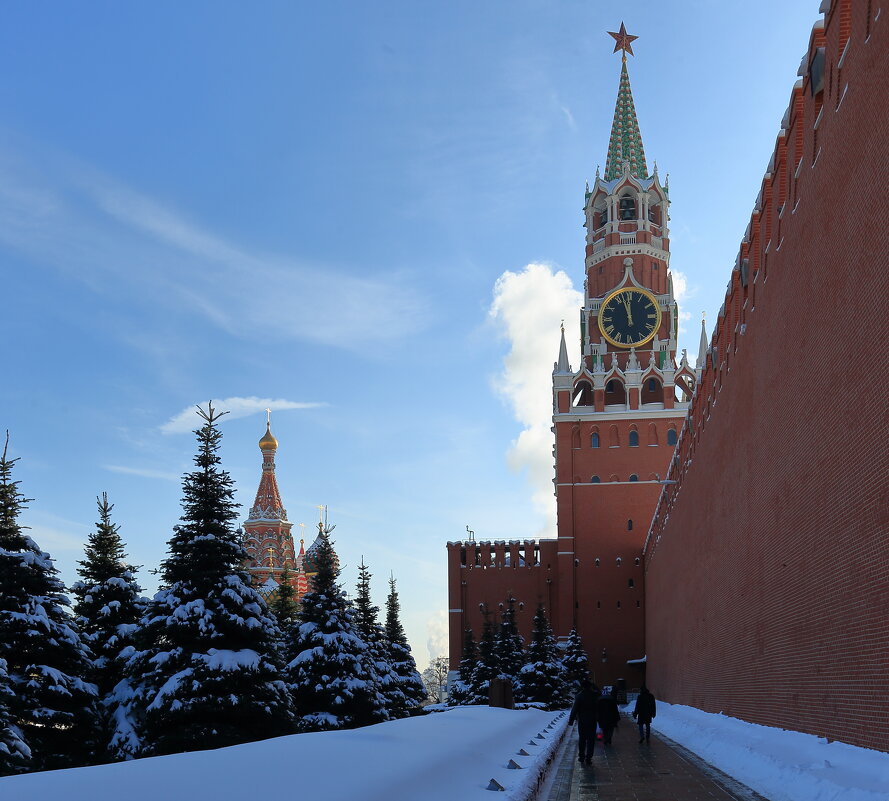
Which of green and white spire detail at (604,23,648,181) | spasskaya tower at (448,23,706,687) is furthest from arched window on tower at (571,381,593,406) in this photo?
green and white spire detail at (604,23,648,181)

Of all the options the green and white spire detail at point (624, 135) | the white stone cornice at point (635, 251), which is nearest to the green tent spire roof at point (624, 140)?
the green and white spire detail at point (624, 135)

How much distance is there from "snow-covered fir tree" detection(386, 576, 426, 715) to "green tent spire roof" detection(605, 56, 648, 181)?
3705cm

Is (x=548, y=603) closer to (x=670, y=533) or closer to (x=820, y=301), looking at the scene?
(x=670, y=533)

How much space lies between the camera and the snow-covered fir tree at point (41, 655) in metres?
16.7

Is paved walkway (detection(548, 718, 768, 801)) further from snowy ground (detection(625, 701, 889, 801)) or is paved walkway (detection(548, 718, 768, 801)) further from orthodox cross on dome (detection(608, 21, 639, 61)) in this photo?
orthodox cross on dome (detection(608, 21, 639, 61))

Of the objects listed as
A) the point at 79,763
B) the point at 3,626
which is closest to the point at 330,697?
the point at 79,763

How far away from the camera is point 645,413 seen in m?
61.0

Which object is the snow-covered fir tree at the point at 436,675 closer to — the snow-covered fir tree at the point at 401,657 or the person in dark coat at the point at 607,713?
the snow-covered fir tree at the point at 401,657

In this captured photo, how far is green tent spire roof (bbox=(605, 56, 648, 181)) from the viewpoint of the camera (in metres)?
69.1

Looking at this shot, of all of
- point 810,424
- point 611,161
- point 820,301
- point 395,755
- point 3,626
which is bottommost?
point 395,755

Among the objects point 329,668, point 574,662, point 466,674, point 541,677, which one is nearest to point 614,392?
point 574,662

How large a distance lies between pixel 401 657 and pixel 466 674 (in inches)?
479

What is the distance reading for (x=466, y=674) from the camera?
53.2 metres

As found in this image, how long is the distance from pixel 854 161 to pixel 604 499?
50.9 metres
